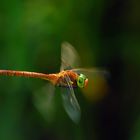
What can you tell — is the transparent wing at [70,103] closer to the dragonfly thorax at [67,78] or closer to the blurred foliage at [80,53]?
the dragonfly thorax at [67,78]

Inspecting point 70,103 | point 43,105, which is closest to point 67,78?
point 70,103

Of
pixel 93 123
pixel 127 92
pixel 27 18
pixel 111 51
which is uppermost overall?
pixel 27 18

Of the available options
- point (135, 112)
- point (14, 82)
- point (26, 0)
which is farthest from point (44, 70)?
point (135, 112)

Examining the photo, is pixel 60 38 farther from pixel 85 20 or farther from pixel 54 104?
pixel 54 104

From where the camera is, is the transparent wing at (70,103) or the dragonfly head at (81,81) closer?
the transparent wing at (70,103)

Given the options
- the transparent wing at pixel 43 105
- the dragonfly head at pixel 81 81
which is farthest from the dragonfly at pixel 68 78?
the transparent wing at pixel 43 105

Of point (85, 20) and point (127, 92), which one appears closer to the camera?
point (85, 20)

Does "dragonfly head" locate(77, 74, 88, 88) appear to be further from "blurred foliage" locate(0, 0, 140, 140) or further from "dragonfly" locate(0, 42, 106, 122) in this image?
"blurred foliage" locate(0, 0, 140, 140)

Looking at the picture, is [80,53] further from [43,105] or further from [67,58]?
[67,58]
